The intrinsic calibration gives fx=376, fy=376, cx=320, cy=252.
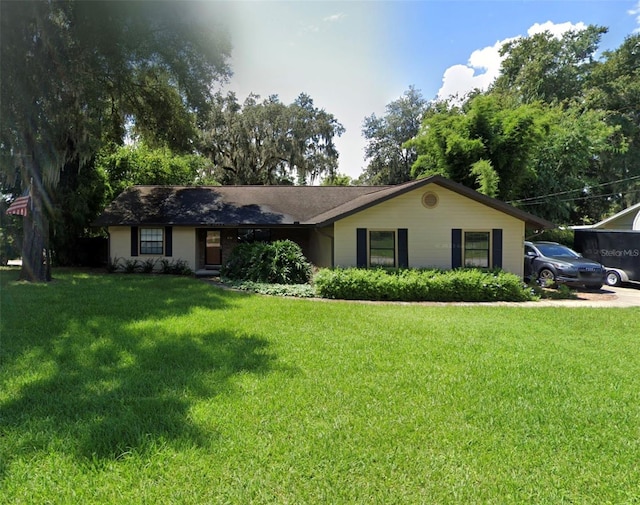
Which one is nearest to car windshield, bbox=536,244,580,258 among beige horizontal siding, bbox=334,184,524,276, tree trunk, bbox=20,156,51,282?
beige horizontal siding, bbox=334,184,524,276

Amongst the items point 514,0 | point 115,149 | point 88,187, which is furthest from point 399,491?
point 115,149

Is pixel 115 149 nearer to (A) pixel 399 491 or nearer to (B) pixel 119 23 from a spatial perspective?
(B) pixel 119 23

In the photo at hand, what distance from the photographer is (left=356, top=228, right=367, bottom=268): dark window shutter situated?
12852 millimetres

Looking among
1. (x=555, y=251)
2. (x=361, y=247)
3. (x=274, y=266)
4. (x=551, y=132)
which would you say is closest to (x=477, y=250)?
(x=555, y=251)

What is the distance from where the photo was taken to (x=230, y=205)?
17422mm

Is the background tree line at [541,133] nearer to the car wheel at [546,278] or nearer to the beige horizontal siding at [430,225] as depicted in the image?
the beige horizontal siding at [430,225]

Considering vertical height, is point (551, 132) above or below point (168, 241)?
above

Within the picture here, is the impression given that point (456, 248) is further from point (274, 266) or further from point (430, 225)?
point (274, 266)

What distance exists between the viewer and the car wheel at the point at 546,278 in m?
12.6

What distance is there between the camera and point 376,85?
50.1 feet

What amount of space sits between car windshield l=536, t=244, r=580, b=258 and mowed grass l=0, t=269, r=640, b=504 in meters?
7.28

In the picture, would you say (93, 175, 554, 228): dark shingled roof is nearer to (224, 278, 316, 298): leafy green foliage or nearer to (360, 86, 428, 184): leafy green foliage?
(224, 278, 316, 298): leafy green foliage

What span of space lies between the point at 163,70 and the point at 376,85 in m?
8.39

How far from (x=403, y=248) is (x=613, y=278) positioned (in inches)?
337
